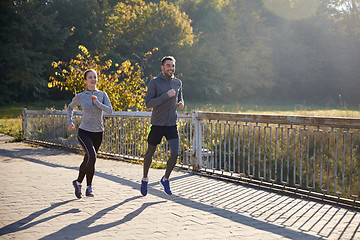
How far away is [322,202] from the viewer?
22.0ft

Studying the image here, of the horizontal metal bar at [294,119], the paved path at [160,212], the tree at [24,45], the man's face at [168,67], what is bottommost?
the paved path at [160,212]

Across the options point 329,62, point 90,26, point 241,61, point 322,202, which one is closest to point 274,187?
point 322,202

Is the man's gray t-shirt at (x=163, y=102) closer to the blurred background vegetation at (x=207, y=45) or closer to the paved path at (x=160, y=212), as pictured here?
the paved path at (x=160, y=212)

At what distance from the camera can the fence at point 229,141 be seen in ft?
22.4

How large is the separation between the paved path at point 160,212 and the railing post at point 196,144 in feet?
1.84

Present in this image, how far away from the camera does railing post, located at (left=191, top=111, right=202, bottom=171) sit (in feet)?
31.1

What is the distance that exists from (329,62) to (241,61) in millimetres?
14753

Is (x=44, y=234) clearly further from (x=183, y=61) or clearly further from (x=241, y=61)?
(x=241, y=61)

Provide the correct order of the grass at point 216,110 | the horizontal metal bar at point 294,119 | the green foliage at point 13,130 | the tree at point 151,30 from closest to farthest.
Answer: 1. the horizontal metal bar at point 294,119
2. the green foliage at point 13,130
3. the grass at point 216,110
4. the tree at point 151,30

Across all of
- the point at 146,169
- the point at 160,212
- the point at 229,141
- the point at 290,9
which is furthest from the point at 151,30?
the point at 160,212

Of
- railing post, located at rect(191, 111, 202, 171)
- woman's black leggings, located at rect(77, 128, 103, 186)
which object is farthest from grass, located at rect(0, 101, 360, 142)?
woman's black leggings, located at rect(77, 128, 103, 186)

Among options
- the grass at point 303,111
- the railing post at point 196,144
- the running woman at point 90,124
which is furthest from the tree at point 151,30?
the running woman at point 90,124

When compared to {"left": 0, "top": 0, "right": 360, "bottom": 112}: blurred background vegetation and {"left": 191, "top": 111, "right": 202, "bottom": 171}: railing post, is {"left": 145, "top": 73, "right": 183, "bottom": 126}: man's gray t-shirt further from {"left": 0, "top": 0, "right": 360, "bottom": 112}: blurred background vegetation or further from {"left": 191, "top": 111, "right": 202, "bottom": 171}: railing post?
{"left": 0, "top": 0, "right": 360, "bottom": 112}: blurred background vegetation

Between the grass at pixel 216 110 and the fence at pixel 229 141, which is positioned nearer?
the fence at pixel 229 141
